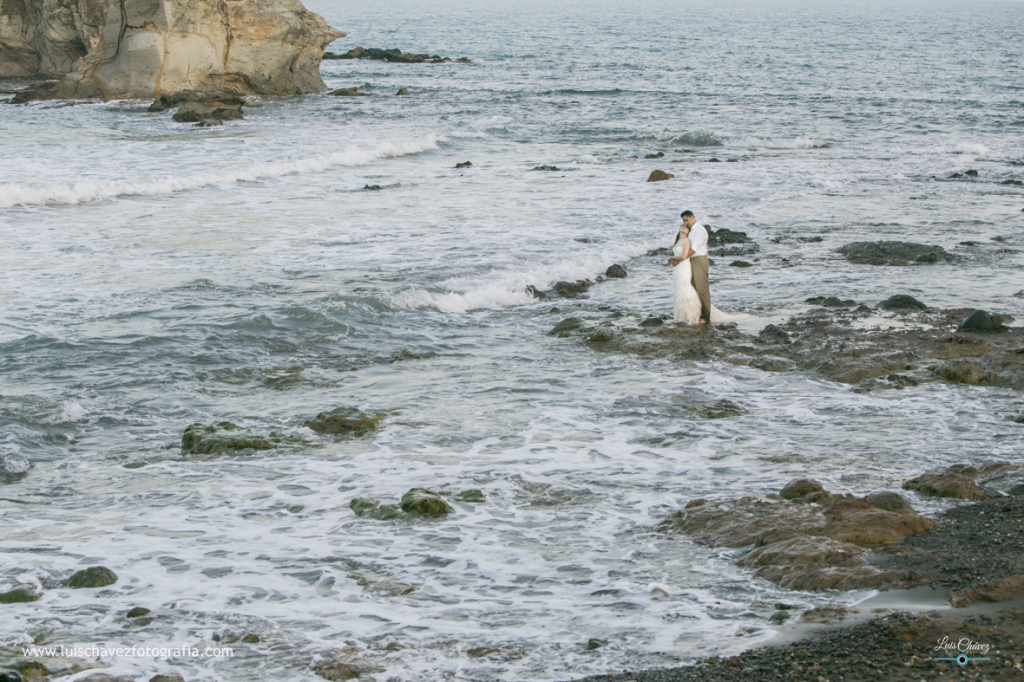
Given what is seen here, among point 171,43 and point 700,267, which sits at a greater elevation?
point 171,43

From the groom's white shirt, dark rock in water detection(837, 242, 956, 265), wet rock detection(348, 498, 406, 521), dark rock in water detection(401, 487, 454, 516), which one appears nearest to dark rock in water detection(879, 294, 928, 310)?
the groom's white shirt

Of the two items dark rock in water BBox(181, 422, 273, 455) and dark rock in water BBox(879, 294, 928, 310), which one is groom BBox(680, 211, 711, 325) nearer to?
dark rock in water BBox(879, 294, 928, 310)

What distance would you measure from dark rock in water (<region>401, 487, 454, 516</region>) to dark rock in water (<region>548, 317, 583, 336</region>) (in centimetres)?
523

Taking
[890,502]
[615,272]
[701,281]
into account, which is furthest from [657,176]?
[890,502]

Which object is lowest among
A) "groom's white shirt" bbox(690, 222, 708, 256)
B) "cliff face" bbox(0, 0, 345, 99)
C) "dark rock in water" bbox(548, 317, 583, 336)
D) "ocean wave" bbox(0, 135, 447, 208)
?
"dark rock in water" bbox(548, 317, 583, 336)

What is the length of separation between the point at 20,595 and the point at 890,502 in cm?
591

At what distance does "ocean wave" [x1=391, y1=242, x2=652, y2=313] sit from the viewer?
13516 mm

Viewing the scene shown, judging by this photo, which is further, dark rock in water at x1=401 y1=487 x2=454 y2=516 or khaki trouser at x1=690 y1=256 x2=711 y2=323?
khaki trouser at x1=690 y1=256 x2=711 y2=323

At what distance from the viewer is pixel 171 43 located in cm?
3544

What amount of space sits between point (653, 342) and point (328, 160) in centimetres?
1626

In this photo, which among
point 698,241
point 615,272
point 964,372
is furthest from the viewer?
point 615,272

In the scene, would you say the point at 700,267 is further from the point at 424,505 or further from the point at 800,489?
the point at 424,505

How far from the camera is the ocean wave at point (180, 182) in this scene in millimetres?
19812

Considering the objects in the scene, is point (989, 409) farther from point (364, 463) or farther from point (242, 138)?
point (242, 138)
